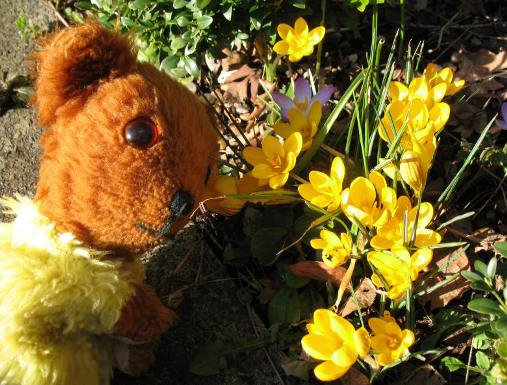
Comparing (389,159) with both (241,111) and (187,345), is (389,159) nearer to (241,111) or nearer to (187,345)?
(187,345)

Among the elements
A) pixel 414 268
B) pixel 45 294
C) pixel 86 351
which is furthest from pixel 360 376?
pixel 45 294

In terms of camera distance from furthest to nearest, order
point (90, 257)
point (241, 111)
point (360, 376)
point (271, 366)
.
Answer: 1. point (241, 111)
2. point (271, 366)
3. point (360, 376)
4. point (90, 257)

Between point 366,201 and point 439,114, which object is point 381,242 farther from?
point 439,114

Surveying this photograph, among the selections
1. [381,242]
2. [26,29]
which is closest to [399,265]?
[381,242]

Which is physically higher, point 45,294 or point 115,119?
point 115,119

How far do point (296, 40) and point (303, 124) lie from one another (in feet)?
0.90

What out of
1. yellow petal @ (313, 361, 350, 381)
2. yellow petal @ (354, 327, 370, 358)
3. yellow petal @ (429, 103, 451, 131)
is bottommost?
yellow petal @ (313, 361, 350, 381)

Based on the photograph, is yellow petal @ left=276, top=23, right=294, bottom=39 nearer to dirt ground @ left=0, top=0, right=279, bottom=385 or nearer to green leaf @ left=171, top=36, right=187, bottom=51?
green leaf @ left=171, top=36, right=187, bottom=51

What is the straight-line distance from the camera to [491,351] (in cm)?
129

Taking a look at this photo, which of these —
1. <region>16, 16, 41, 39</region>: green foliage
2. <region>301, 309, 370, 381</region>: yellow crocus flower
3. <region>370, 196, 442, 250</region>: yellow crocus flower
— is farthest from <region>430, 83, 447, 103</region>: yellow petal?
<region>16, 16, 41, 39</region>: green foliage

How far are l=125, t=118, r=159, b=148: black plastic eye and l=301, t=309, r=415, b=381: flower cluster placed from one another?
50 cm

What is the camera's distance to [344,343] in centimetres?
110

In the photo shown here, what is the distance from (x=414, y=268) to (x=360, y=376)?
0.36 meters

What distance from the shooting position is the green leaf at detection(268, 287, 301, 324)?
1.52m
